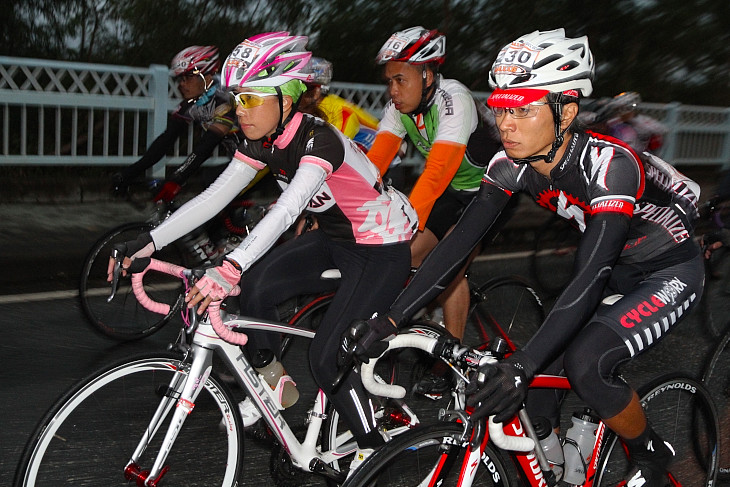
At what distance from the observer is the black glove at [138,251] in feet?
11.2

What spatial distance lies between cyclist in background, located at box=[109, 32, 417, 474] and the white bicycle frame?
18 cm

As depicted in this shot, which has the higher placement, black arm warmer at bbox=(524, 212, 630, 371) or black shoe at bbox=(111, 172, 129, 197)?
black arm warmer at bbox=(524, 212, 630, 371)

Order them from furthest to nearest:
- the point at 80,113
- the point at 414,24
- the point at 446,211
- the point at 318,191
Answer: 1. the point at 414,24
2. the point at 80,113
3. the point at 446,211
4. the point at 318,191

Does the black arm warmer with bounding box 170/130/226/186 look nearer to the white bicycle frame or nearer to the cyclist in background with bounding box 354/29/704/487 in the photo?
the white bicycle frame

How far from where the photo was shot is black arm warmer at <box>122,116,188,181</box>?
639 centimetres

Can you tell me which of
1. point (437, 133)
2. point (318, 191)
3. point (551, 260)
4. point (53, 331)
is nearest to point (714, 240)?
point (551, 260)

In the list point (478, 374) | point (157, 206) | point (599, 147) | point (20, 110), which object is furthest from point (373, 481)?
point (20, 110)

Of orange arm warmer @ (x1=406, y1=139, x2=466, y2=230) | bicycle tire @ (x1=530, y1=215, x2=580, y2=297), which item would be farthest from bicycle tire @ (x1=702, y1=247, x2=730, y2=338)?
orange arm warmer @ (x1=406, y1=139, x2=466, y2=230)

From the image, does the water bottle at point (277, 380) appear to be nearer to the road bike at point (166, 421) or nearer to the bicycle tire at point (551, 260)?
the road bike at point (166, 421)

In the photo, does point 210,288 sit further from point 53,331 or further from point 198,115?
point 198,115

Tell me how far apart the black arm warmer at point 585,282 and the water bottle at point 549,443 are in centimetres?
63

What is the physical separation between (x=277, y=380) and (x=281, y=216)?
3.14 ft

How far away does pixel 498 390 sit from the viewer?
2.56 meters

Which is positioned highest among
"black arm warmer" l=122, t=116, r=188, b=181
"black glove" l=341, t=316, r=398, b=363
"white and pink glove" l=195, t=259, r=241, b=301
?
"white and pink glove" l=195, t=259, r=241, b=301
